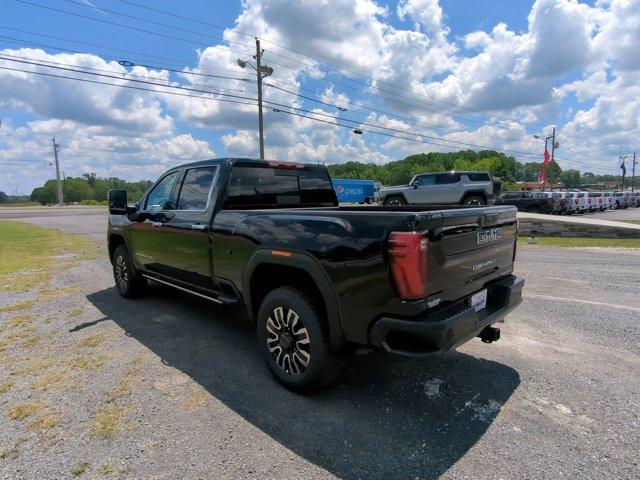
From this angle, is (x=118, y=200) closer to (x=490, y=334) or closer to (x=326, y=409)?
(x=326, y=409)

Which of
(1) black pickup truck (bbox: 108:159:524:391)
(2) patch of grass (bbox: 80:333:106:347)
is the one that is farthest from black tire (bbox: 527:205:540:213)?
(2) patch of grass (bbox: 80:333:106:347)

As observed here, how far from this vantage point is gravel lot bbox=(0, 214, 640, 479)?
7.77ft

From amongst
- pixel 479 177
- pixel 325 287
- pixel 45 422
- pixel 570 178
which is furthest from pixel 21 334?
pixel 570 178

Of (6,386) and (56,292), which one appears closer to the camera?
(6,386)

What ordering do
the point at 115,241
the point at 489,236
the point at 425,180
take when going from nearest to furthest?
the point at 489,236 < the point at 115,241 < the point at 425,180

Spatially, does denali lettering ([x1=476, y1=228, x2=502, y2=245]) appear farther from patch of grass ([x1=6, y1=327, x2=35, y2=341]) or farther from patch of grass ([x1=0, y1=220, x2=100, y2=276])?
patch of grass ([x1=0, y1=220, x2=100, y2=276])

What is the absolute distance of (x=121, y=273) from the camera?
6.09 metres

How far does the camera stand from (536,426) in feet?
8.80

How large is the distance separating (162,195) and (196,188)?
924mm

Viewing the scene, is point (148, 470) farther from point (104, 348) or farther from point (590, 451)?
point (590, 451)

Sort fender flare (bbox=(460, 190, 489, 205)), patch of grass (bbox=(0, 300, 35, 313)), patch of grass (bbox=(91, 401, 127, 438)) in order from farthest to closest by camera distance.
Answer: fender flare (bbox=(460, 190, 489, 205)) → patch of grass (bbox=(0, 300, 35, 313)) → patch of grass (bbox=(91, 401, 127, 438))

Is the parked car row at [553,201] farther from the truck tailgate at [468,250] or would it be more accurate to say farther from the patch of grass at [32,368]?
the patch of grass at [32,368]

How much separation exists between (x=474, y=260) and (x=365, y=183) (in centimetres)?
3695

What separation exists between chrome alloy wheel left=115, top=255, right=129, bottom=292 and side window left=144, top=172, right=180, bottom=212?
1185 millimetres
